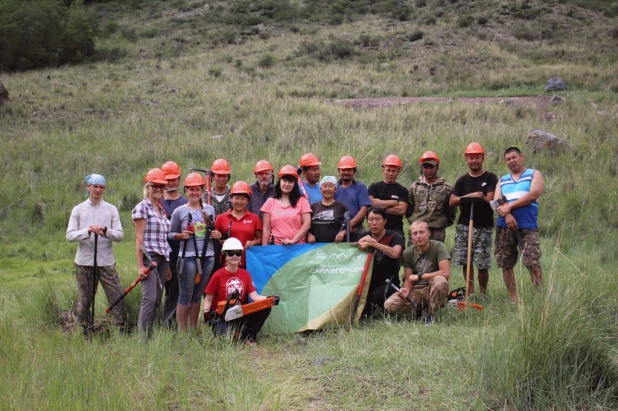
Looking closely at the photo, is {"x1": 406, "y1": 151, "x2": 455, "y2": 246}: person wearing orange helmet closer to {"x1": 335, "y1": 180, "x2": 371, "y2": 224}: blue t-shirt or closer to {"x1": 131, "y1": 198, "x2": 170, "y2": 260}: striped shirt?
{"x1": 335, "y1": 180, "x2": 371, "y2": 224}: blue t-shirt

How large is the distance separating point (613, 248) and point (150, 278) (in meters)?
7.67

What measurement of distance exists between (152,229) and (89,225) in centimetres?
67

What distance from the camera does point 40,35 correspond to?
37.5m

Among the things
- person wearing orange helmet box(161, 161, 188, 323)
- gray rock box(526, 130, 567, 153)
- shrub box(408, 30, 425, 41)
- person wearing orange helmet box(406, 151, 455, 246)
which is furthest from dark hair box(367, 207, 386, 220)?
shrub box(408, 30, 425, 41)

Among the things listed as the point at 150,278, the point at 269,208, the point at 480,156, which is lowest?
the point at 150,278

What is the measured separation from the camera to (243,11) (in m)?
49.2

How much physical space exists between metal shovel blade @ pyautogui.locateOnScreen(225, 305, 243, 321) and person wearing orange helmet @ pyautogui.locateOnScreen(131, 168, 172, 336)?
0.90m

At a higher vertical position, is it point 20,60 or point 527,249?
point 20,60

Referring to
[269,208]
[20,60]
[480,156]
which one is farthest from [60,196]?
[20,60]

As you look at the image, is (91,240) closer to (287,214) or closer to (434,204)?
(287,214)

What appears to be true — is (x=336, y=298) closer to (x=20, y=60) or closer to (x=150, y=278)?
(x=150, y=278)

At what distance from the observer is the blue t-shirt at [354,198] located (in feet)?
28.6

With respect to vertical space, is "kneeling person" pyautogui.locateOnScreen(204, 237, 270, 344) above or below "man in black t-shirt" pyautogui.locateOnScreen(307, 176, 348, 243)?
below

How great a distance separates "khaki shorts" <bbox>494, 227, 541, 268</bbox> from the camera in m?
8.12
